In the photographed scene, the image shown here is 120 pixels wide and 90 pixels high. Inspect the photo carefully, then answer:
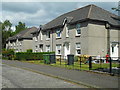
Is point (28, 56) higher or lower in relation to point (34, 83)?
higher

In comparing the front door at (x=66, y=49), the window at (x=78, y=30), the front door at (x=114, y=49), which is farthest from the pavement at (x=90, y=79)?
the front door at (x=66, y=49)

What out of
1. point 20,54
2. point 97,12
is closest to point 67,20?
point 97,12

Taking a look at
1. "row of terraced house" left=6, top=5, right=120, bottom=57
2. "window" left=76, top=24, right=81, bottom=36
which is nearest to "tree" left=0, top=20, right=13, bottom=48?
"row of terraced house" left=6, top=5, right=120, bottom=57

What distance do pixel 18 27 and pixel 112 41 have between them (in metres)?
71.3

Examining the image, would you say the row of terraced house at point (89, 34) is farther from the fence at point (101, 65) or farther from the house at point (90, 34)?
the fence at point (101, 65)

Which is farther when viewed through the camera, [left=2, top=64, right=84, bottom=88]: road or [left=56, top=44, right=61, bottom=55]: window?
[left=56, top=44, right=61, bottom=55]: window

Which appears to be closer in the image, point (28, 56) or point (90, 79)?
point (90, 79)

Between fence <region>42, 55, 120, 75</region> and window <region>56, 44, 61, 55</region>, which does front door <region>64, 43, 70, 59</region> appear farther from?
fence <region>42, 55, 120, 75</region>

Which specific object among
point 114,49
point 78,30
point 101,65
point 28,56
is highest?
point 78,30

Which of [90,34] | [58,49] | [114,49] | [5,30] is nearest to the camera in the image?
[90,34]

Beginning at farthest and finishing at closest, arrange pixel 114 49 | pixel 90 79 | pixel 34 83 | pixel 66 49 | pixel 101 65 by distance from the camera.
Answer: pixel 66 49 → pixel 114 49 → pixel 101 65 → pixel 90 79 → pixel 34 83

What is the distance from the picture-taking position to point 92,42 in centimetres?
2378

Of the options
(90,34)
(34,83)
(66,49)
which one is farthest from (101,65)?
(66,49)

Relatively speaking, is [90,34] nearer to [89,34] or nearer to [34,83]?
[89,34]
